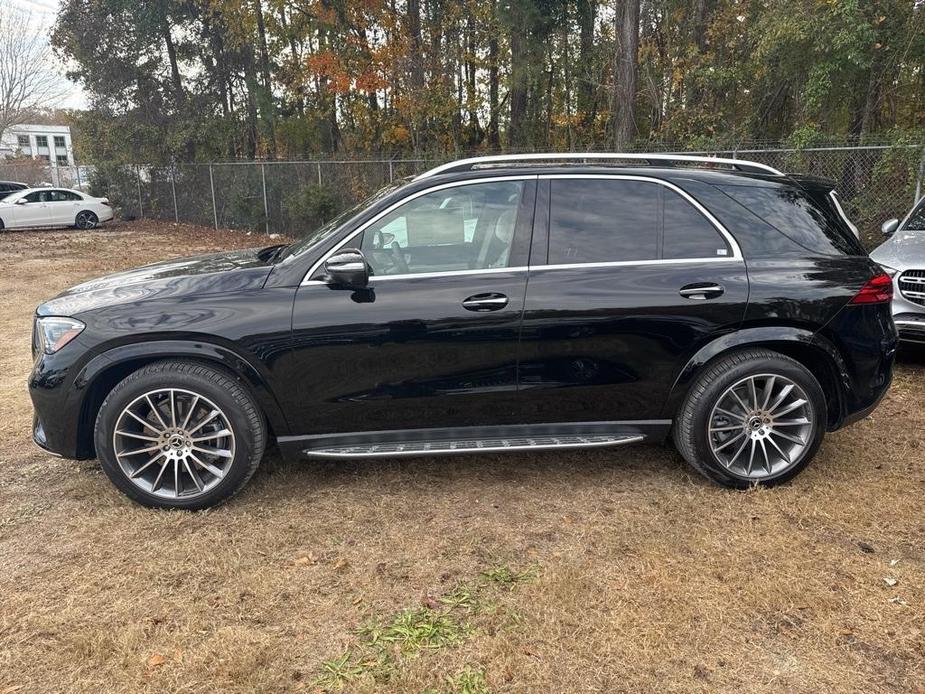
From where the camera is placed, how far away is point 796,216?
12.4 ft

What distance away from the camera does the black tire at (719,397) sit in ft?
11.9

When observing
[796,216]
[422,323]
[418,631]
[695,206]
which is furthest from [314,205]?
[418,631]

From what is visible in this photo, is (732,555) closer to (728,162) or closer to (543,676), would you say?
(543,676)

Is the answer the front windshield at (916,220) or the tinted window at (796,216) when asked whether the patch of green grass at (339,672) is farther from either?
the front windshield at (916,220)

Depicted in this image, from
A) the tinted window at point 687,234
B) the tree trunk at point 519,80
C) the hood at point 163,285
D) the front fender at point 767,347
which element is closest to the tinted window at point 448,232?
the hood at point 163,285

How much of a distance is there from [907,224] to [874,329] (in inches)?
146

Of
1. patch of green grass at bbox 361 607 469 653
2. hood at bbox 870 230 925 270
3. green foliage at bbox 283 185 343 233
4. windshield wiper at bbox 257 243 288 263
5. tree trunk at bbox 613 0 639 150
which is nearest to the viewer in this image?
patch of green grass at bbox 361 607 469 653

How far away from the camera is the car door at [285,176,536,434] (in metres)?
3.45

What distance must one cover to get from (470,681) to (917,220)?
21.9ft

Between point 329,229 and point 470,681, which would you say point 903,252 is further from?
point 470,681

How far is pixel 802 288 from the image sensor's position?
11.9 ft

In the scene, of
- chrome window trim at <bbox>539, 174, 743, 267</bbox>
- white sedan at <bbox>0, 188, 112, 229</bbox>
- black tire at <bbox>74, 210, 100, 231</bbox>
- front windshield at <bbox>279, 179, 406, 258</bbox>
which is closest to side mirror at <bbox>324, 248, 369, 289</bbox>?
front windshield at <bbox>279, 179, 406, 258</bbox>

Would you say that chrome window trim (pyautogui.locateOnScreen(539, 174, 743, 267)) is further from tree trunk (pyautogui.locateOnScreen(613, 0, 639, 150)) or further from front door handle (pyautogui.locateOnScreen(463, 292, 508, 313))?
tree trunk (pyautogui.locateOnScreen(613, 0, 639, 150))

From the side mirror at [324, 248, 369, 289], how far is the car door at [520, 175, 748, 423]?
0.90m
